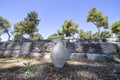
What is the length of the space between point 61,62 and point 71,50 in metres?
2.80

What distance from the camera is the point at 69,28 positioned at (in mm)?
34844

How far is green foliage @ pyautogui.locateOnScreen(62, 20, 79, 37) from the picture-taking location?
115 feet

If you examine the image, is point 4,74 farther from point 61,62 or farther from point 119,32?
point 119,32

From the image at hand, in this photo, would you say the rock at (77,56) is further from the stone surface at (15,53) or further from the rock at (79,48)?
the stone surface at (15,53)

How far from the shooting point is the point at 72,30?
115 ft

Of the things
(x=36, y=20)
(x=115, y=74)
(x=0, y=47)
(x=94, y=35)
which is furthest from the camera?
(x=94, y=35)

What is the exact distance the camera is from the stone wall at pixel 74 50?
23.2 feet

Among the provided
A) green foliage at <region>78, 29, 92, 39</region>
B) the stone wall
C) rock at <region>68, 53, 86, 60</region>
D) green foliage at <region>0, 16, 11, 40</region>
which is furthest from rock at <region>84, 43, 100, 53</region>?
green foliage at <region>0, 16, 11, 40</region>

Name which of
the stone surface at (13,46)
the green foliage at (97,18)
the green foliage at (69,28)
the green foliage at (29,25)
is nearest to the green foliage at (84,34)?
the green foliage at (69,28)

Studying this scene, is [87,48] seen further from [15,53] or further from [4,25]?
[4,25]

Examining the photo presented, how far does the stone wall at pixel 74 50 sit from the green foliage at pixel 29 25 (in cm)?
2575

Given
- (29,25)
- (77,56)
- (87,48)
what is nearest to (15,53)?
(77,56)

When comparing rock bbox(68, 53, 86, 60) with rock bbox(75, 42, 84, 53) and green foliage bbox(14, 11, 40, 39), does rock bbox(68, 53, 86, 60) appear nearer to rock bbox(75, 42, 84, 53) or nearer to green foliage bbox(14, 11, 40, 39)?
rock bbox(75, 42, 84, 53)

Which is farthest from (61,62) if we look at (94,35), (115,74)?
(94,35)
